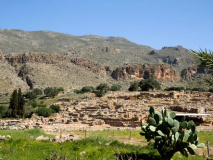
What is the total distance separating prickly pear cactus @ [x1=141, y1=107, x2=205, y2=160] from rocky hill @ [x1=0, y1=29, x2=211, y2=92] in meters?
56.8

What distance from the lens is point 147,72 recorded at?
100875 mm

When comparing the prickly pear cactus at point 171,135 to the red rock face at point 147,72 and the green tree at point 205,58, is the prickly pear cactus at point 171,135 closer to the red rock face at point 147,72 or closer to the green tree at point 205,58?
the green tree at point 205,58

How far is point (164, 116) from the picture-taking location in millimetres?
8805

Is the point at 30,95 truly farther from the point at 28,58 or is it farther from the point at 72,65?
the point at 72,65

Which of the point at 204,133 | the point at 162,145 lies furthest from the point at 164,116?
the point at 204,133

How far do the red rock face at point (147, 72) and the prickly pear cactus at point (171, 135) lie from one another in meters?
90.0

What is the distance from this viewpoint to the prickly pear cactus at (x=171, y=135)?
8188mm

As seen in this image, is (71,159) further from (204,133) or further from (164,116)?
(204,133)

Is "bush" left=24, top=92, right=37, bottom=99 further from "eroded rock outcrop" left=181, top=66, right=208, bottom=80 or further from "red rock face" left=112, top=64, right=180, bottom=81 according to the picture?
"eroded rock outcrop" left=181, top=66, right=208, bottom=80

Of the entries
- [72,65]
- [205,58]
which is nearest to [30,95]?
[72,65]

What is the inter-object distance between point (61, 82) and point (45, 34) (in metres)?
86.4

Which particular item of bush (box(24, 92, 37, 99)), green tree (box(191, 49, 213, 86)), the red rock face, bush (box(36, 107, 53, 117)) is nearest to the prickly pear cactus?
green tree (box(191, 49, 213, 86))

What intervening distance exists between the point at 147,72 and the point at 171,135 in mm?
94145

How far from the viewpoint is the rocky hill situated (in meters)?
74.8
